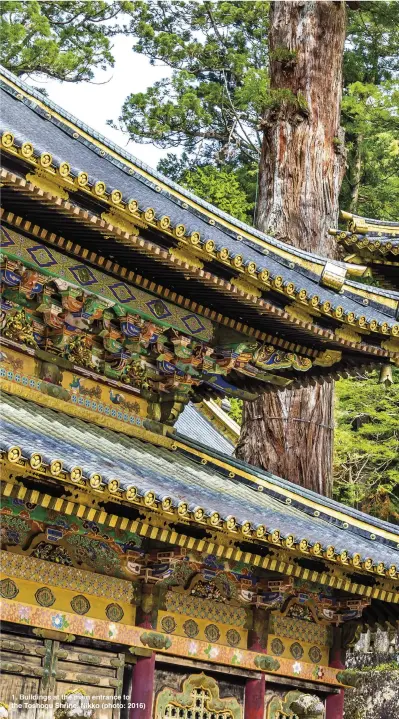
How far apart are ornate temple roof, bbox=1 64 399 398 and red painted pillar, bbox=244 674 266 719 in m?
3.09

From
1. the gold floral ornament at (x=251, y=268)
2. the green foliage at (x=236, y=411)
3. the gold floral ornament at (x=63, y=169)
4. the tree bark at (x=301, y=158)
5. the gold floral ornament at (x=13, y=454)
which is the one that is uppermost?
the tree bark at (x=301, y=158)

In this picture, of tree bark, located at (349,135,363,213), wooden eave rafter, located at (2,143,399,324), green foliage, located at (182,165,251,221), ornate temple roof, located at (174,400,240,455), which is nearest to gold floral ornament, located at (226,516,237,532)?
wooden eave rafter, located at (2,143,399,324)

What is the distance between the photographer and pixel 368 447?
21984mm

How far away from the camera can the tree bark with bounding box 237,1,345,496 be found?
52.5ft

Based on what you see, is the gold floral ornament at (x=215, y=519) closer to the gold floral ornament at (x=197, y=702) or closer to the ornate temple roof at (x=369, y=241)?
the gold floral ornament at (x=197, y=702)

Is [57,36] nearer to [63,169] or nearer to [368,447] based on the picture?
[368,447]

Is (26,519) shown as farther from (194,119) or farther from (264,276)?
(194,119)

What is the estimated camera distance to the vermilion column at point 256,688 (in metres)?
10.5

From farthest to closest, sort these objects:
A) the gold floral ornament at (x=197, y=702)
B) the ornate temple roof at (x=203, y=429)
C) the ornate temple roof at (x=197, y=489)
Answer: the ornate temple roof at (x=203, y=429) < the gold floral ornament at (x=197, y=702) < the ornate temple roof at (x=197, y=489)

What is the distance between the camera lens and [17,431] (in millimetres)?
8297

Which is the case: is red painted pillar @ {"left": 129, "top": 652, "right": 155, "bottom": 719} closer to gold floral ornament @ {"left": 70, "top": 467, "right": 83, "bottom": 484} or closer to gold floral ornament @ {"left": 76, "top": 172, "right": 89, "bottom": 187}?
gold floral ornament @ {"left": 70, "top": 467, "right": 83, "bottom": 484}

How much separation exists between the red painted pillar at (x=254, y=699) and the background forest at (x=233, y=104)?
38.3 ft

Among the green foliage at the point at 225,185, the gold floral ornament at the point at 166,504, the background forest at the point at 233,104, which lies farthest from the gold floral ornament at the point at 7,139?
the green foliage at the point at 225,185

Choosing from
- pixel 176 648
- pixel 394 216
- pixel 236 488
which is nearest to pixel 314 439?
pixel 236 488
